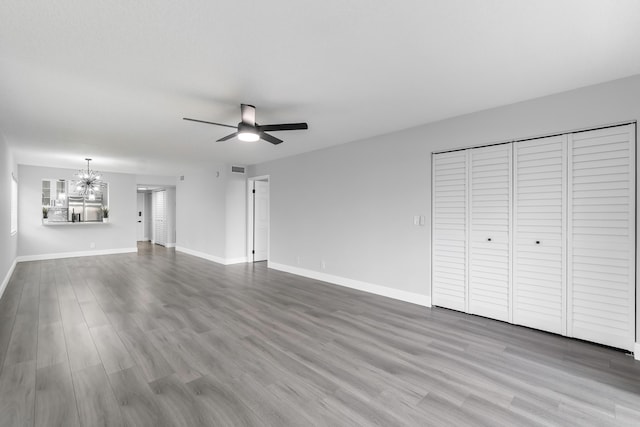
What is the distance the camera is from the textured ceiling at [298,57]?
5.82 ft

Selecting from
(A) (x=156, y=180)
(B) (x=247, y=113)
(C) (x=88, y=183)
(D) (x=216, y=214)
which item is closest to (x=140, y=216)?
(A) (x=156, y=180)

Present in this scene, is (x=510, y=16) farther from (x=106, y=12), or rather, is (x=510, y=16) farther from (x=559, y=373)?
(x=559, y=373)

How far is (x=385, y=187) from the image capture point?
4445 mm

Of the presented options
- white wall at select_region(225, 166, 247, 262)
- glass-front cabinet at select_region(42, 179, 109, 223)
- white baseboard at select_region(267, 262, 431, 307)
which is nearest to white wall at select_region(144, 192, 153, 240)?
glass-front cabinet at select_region(42, 179, 109, 223)

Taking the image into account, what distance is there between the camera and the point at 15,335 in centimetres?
301

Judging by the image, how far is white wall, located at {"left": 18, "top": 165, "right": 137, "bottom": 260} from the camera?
23.6 ft

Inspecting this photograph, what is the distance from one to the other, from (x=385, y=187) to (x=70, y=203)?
27.2 feet

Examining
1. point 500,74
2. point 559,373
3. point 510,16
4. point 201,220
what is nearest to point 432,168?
point 500,74

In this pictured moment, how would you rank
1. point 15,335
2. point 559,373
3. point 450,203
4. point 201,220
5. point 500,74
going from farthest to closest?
point 201,220 → point 450,203 → point 15,335 → point 500,74 → point 559,373

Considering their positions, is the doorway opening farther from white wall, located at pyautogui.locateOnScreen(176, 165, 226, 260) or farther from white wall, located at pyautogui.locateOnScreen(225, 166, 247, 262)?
white wall, located at pyautogui.locateOnScreen(225, 166, 247, 262)

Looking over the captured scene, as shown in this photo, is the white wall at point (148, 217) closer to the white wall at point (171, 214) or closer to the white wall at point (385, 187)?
the white wall at point (171, 214)

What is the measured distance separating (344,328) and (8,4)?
3.53m

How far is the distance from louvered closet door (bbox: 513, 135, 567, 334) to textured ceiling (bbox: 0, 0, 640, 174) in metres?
0.65

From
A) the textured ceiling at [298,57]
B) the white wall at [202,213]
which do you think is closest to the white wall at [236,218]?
the white wall at [202,213]
